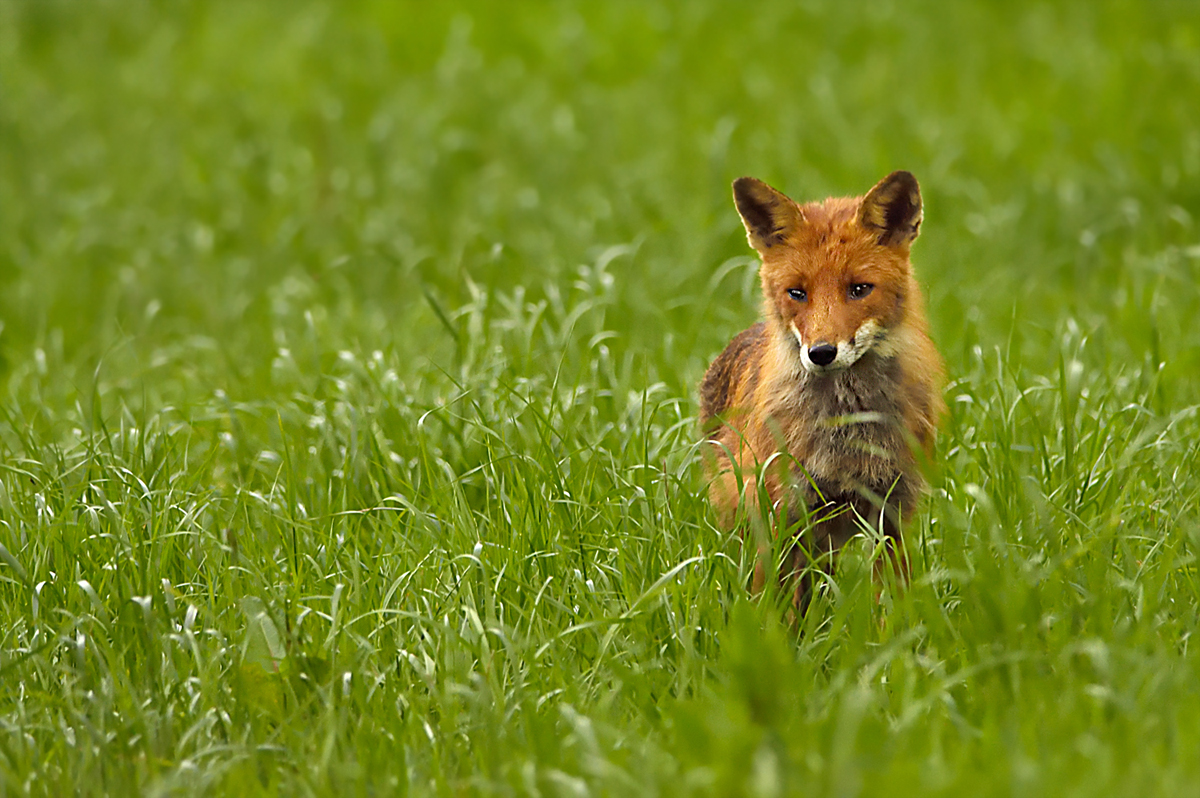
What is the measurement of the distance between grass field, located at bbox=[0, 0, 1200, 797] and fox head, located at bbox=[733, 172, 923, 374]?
609 millimetres

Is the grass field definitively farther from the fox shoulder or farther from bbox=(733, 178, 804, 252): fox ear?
bbox=(733, 178, 804, 252): fox ear

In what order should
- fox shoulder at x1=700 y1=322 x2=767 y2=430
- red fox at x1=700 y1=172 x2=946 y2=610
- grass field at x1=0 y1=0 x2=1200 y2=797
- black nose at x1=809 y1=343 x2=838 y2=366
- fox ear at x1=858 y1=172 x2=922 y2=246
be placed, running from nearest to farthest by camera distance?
1. grass field at x1=0 y1=0 x2=1200 y2=797
2. black nose at x1=809 y1=343 x2=838 y2=366
3. red fox at x1=700 y1=172 x2=946 y2=610
4. fox ear at x1=858 y1=172 x2=922 y2=246
5. fox shoulder at x1=700 y1=322 x2=767 y2=430

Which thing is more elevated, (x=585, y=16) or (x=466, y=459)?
(x=585, y=16)

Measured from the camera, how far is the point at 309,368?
22.0ft

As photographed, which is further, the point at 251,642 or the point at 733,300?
the point at 733,300

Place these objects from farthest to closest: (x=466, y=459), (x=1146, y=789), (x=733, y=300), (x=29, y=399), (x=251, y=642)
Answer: (x=733, y=300) < (x=29, y=399) < (x=466, y=459) < (x=251, y=642) < (x=1146, y=789)

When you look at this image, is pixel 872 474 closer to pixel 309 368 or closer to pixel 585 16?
pixel 309 368

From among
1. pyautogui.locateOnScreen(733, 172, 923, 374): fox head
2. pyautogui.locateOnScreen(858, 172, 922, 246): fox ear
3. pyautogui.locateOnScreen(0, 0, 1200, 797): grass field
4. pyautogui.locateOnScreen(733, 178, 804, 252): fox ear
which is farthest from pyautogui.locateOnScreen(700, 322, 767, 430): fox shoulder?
pyautogui.locateOnScreen(858, 172, 922, 246): fox ear

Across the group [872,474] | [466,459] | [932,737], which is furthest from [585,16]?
[932,737]

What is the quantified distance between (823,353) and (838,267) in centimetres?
35

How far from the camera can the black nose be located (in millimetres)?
4066

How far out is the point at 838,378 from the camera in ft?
14.4

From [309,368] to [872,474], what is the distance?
3420 millimetres

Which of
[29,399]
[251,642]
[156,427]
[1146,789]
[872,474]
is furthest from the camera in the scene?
[29,399]
